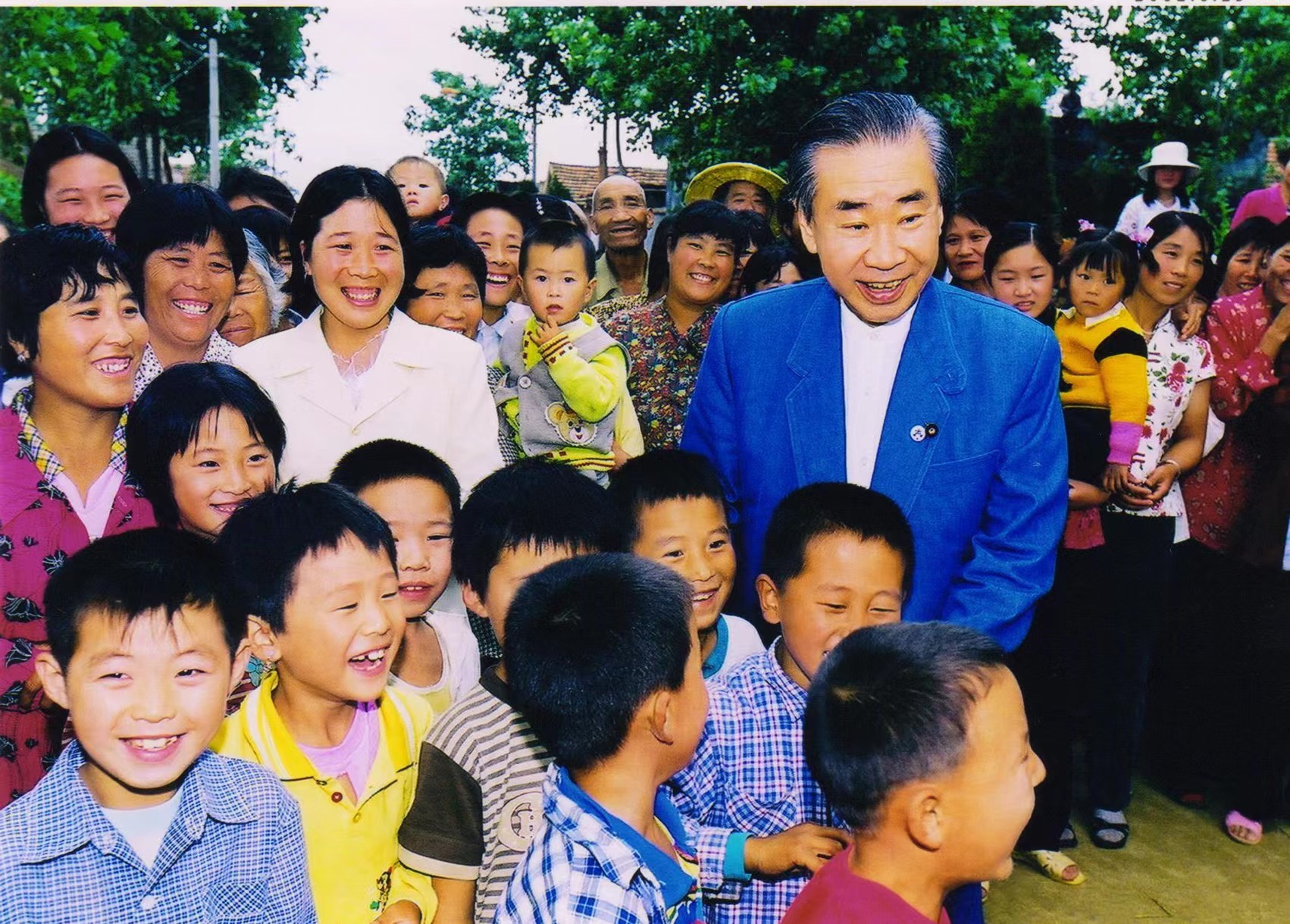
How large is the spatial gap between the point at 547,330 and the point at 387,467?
1074 mm

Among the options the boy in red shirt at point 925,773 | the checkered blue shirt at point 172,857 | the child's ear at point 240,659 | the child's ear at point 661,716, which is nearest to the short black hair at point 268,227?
the child's ear at point 240,659

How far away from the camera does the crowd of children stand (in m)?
1.66

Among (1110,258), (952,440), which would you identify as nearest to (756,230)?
(1110,258)

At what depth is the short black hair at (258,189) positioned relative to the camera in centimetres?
468

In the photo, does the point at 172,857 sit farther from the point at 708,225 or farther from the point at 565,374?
the point at 708,225

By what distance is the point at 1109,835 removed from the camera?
12.6 feet

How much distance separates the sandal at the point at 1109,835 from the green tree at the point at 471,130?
49790 mm

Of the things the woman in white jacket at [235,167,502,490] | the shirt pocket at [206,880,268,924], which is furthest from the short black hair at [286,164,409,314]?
the shirt pocket at [206,880,268,924]

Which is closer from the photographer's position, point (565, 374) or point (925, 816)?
point (925, 816)

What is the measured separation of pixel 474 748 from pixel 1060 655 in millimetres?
2589

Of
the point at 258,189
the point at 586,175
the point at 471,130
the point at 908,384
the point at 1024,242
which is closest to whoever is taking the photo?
the point at 908,384

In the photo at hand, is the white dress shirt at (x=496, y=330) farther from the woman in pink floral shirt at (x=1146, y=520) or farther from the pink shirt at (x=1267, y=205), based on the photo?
the pink shirt at (x=1267, y=205)

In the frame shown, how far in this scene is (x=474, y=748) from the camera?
1912 mm

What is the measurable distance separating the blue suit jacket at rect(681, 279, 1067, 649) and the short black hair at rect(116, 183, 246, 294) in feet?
5.48
